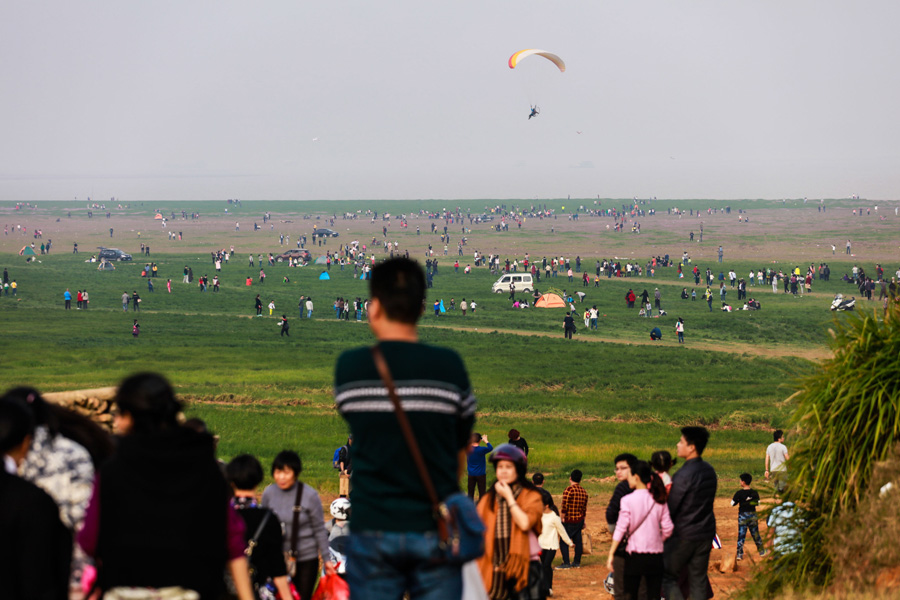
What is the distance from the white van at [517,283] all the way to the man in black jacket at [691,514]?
2483 inches

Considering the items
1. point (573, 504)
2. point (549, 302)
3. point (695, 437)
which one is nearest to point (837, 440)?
point (695, 437)

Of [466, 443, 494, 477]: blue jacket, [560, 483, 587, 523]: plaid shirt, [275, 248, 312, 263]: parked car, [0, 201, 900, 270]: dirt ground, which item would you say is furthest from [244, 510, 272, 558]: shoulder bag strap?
[0, 201, 900, 270]: dirt ground

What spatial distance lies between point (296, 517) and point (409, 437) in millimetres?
3213

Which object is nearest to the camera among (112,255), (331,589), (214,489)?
(214,489)

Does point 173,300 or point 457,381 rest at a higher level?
point 457,381

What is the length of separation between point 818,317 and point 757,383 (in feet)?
73.0

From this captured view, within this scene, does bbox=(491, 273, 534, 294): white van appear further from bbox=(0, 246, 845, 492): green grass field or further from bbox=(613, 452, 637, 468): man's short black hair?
bbox=(613, 452, 637, 468): man's short black hair

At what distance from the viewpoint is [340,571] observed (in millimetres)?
8211

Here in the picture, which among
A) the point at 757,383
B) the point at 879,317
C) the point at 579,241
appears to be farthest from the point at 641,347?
the point at 579,241

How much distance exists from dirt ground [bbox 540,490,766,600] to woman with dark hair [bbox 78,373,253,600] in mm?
6393

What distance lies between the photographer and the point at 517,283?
236ft

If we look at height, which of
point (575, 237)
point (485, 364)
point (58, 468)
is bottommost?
point (485, 364)

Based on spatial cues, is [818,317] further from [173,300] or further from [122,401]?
[122,401]

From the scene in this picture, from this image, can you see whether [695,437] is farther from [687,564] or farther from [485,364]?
[485,364]
